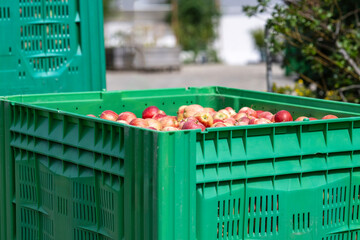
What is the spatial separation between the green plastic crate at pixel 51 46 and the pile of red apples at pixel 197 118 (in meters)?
0.91

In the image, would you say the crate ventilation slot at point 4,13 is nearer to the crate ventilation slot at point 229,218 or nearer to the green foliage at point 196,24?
the crate ventilation slot at point 229,218

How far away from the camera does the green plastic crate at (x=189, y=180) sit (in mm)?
2770

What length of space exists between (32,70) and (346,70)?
3306mm

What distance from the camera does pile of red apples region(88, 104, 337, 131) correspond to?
3.71 metres

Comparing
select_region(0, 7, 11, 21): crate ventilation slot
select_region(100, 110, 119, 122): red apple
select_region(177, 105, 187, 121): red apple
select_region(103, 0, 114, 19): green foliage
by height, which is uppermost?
select_region(103, 0, 114, 19): green foliage

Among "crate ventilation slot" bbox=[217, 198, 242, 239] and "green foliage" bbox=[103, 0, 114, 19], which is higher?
"green foliage" bbox=[103, 0, 114, 19]

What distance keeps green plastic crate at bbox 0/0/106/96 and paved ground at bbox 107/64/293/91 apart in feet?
39.4

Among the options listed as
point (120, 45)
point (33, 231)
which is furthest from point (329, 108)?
point (120, 45)

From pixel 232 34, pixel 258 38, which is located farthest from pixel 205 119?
pixel 232 34

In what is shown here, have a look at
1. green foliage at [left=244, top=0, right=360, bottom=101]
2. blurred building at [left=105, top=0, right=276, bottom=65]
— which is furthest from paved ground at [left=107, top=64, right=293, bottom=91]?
green foliage at [left=244, top=0, right=360, bottom=101]

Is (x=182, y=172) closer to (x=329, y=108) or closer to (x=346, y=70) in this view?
(x=329, y=108)

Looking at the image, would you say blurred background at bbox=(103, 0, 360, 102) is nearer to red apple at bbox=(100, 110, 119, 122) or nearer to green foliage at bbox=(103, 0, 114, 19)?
green foliage at bbox=(103, 0, 114, 19)

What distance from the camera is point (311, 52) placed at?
655 cm

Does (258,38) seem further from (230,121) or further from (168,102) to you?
(230,121)
